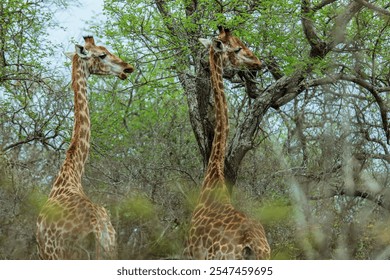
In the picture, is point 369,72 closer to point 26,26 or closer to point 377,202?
point 377,202

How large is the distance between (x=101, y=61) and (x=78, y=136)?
1.04m

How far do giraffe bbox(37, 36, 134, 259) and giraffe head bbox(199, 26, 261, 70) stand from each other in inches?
45.3

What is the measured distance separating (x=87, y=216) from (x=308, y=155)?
7324 mm

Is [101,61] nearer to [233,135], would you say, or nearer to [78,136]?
[78,136]

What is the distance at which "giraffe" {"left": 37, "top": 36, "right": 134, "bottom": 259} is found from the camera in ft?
25.4

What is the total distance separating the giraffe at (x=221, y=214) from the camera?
303 inches

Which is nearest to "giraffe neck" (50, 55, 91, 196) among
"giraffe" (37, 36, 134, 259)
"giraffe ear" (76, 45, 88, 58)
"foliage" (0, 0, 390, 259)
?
"giraffe" (37, 36, 134, 259)

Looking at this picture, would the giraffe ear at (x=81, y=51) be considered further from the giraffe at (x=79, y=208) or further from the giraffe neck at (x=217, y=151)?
the giraffe neck at (x=217, y=151)

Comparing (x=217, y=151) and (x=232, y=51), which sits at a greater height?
(x=232, y=51)

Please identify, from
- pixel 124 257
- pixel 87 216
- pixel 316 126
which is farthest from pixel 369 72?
pixel 87 216

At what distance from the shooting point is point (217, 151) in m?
9.04

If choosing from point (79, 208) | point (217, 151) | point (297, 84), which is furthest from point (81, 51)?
point (297, 84)

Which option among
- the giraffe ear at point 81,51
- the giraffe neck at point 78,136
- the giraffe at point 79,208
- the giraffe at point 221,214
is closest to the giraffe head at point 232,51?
the giraffe at point 221,214

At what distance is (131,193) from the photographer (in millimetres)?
13047
